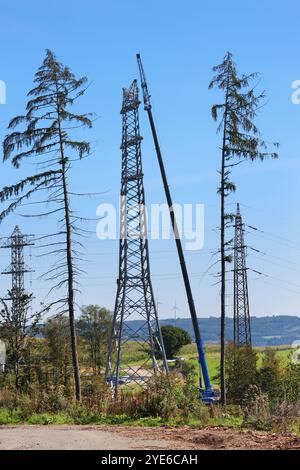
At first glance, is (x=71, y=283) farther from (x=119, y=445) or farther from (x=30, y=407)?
(x=119, y=445)

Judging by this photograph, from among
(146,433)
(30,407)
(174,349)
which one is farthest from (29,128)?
(174,349)

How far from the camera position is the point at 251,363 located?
32750 mm

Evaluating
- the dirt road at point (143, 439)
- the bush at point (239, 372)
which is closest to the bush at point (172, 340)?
the bush at point (239, 372)

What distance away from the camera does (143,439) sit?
36.9 ft

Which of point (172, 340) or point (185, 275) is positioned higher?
point (185, 275)

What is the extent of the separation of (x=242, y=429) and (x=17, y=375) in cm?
1489

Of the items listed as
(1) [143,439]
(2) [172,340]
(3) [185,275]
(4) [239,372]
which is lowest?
(2) [172,340]

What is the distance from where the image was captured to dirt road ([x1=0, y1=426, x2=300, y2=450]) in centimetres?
1048

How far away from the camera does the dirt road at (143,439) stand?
10.5 m

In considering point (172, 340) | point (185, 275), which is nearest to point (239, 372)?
point (185, 275)

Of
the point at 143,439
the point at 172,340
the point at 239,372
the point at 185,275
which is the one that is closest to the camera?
the point at 143,439

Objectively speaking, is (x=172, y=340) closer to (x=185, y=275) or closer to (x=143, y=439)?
(x=185, y=275)

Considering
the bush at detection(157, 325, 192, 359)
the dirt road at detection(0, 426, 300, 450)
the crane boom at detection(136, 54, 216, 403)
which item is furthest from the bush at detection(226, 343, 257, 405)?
the bush at detection(157, 325, 192, 359)

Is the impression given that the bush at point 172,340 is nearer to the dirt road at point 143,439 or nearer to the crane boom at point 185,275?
the crane boom at point 185,275
